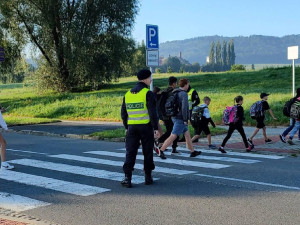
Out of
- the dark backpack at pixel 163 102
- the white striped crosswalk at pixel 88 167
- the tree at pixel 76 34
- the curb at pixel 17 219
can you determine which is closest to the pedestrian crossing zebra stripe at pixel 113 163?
the white striped crosswalk at pixel 88 167

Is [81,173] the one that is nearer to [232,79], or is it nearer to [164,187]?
[164,187]

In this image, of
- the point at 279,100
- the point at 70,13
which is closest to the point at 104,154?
the point at 279,100

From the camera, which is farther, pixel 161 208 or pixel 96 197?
pixel 96 197

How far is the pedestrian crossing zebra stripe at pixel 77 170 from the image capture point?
788 centimetres

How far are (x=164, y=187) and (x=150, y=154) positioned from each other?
0.59m

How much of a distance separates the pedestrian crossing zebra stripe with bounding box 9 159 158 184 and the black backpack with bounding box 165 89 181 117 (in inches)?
88.0

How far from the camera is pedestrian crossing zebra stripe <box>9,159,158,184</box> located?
25.8 ft

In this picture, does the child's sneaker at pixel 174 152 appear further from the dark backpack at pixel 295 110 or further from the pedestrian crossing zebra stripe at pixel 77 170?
the dark backpack at pixel 295 110

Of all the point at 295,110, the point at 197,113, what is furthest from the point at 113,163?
the point at 295,110

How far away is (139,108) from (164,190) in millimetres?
1358

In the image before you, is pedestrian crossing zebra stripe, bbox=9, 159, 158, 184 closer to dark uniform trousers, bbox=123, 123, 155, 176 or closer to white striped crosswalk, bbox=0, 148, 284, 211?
white striped crosswalk, bbox=0, 148, 284, 211

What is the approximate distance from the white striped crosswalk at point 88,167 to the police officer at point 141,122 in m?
0.45

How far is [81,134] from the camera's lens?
16.3 metres

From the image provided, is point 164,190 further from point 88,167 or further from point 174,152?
point 174,152
